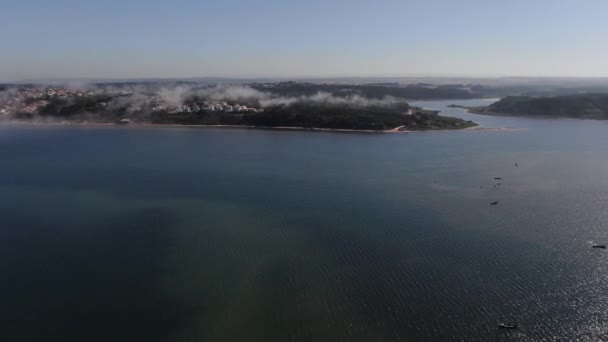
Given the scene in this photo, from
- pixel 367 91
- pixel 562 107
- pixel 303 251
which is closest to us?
pixel 303 251

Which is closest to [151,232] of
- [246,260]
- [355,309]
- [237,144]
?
[246,260]

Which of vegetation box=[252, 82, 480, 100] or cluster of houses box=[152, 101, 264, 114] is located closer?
cluster of houses box=[152, 101, 264, 114]

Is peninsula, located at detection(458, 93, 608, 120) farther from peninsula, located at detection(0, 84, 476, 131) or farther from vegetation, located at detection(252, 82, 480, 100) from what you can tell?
vegetation, located at detection(252, 82, 480, 100)

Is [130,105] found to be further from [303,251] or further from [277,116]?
[303,251]

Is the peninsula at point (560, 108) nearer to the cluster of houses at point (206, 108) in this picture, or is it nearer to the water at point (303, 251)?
the water at point (303, 251)

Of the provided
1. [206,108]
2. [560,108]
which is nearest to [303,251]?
[206,108]

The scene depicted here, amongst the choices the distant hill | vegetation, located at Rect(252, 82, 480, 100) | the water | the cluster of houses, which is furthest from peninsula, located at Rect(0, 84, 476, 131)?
the water

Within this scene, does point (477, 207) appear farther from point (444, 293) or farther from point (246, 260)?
point (246, 260)
